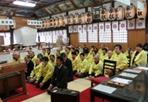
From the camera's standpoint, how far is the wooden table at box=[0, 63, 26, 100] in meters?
5.73

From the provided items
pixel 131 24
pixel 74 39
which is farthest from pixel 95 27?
pixel 131 24

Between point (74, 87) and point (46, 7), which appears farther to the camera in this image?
point (46, 7)

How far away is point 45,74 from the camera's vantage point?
7.09 metres

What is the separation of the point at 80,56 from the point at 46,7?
791 cm

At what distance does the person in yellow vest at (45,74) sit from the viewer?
671 cm

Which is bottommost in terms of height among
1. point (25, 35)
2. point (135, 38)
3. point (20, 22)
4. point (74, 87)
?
point (74, 87)

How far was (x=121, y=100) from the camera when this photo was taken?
295 cm

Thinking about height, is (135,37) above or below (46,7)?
below

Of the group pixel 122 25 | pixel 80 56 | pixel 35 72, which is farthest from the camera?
pixel 122 25

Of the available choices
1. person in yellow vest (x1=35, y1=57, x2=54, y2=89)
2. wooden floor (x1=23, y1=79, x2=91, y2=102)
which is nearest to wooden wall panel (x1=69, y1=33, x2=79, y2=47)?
wooden floor (x1=23, y1=79, x2=91, y2=102)

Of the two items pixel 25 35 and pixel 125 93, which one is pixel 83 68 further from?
pixel 25 35

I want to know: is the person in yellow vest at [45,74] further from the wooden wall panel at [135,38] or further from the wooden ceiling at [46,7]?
the wooden ceiling at [46,7]

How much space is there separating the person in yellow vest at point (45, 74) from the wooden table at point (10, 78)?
0.77m

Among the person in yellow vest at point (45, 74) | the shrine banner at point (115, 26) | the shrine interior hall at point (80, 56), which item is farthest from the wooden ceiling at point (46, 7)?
the person in yellow vest at point (45, 74)
